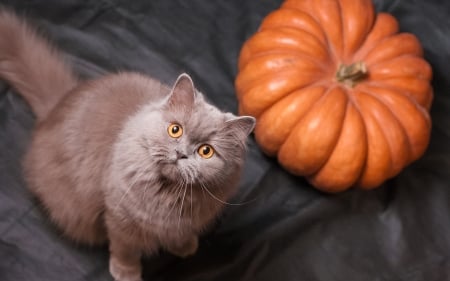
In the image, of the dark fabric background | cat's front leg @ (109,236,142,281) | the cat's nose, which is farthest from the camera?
the dark fabric background

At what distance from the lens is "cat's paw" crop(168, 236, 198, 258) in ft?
4.05

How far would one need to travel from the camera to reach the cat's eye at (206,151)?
0.88m

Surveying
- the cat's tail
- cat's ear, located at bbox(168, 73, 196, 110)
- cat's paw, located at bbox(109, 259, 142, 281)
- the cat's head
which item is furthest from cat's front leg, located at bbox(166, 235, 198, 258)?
the cat's tail

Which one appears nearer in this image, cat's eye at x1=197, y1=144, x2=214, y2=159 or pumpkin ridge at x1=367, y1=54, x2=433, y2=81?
cat's eye at x1=197, y1=144, x2=214, y2=159

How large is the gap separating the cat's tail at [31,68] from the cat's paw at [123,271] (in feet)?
1.53

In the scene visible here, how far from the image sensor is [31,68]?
1.32 meters

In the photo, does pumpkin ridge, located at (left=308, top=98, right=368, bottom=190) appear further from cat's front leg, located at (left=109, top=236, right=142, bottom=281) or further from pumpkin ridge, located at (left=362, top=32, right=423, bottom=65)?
cat's front leg, located at (left=109, top=236, right=142, bottom=281)

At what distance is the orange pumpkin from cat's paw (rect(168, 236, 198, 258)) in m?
0.37

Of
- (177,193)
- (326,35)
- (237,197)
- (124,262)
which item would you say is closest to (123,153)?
(177,193)

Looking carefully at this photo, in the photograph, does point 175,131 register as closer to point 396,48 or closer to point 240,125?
point 240,125

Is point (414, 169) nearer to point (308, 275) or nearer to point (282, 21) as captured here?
point (308, 275)

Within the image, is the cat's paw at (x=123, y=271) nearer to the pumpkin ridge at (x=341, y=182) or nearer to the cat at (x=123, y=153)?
the cat at (x=123, y=153)

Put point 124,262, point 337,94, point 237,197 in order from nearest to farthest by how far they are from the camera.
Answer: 1. point 124,262
2. point 337,94
3. point 237,197

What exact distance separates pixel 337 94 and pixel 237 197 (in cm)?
43
